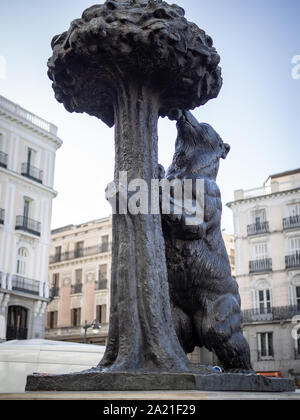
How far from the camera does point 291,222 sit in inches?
1241

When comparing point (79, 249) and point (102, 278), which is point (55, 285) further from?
point (102, 278)

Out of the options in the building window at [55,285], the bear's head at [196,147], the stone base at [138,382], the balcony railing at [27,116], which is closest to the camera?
the stone base at [138,382]

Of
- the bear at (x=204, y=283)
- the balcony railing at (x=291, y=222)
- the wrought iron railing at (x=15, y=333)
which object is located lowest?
the bear at (x=204, y=283)

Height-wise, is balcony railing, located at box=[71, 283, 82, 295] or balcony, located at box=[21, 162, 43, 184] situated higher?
balcony, located at box=[21, 162, 43, 184]

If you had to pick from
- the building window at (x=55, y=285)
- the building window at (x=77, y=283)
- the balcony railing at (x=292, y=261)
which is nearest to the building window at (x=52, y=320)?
the building window at (x=55, y=285)

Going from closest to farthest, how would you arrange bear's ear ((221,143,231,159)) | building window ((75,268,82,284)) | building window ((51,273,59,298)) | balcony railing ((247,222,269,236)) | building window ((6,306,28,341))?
bear's ear ((221,143,231,159)) < building window ((6,306,28,341)) < balcony railing ((247,222,269,236)) < building window ((75,268,82,284)) < building window ((51,273,59,298))

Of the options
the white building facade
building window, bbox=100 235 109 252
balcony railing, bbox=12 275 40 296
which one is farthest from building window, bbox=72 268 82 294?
balcony railing, bbox=12 275 40 296

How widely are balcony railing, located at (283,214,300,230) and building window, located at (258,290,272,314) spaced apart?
4027 mm

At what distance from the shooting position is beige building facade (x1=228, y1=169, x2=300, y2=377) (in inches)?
1145

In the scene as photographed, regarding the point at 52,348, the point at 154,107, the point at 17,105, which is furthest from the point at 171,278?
the point at 17,105

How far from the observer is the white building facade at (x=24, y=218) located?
24.7m

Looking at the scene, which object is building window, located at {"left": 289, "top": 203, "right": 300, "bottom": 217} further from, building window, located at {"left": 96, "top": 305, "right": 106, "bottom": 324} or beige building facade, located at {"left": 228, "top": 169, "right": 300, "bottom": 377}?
building window, located at {"left": 96, "top": 305, "right": 106, "bottom": 324}

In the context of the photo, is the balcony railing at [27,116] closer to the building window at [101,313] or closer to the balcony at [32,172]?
the balcony at [32,172]

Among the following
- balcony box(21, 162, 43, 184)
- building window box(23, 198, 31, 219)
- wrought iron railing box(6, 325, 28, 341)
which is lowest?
wrought iron railing box(6, 325, 28, 341)
